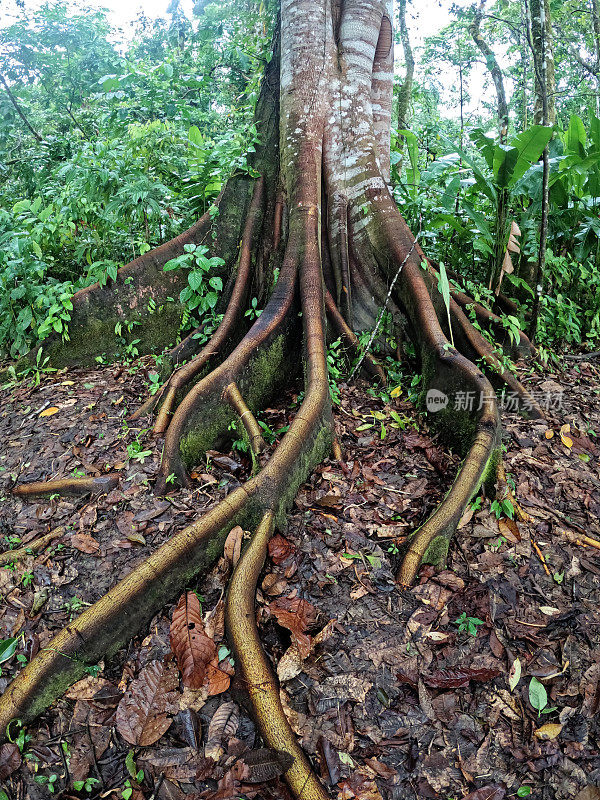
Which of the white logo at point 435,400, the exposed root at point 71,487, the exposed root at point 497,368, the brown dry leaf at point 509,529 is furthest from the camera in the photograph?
the exposed root at point 497,368

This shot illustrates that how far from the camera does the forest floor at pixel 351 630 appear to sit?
1.83 meters

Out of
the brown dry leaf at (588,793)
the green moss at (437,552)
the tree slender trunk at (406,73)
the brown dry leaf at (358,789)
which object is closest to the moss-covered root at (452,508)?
the green moss at (437,552)

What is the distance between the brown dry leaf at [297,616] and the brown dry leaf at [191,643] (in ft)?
1.09

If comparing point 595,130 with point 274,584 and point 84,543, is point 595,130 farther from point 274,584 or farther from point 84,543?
point 84,543

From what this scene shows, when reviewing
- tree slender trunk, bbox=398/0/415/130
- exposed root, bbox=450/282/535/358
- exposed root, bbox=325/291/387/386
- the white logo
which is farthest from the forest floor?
tree slender trunk, bbox=398/0/415/130

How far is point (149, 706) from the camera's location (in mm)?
2010

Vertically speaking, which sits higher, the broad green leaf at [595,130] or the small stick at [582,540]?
the broad green leaf at [595,130]

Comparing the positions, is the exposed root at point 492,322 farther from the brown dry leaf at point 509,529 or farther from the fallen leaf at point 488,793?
the fallen leaf at point 488,793

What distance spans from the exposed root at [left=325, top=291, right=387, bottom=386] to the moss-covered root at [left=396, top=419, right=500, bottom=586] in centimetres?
109

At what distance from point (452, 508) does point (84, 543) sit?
2.07m

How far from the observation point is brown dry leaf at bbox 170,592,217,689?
208 centimetres

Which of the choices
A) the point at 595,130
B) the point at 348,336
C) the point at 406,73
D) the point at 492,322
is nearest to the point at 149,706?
the point at 348,336

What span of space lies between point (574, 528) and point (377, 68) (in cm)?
455

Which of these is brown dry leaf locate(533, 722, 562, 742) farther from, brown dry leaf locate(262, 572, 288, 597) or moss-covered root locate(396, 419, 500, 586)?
brown dry leaf locate(262, 572, 288, 597)
